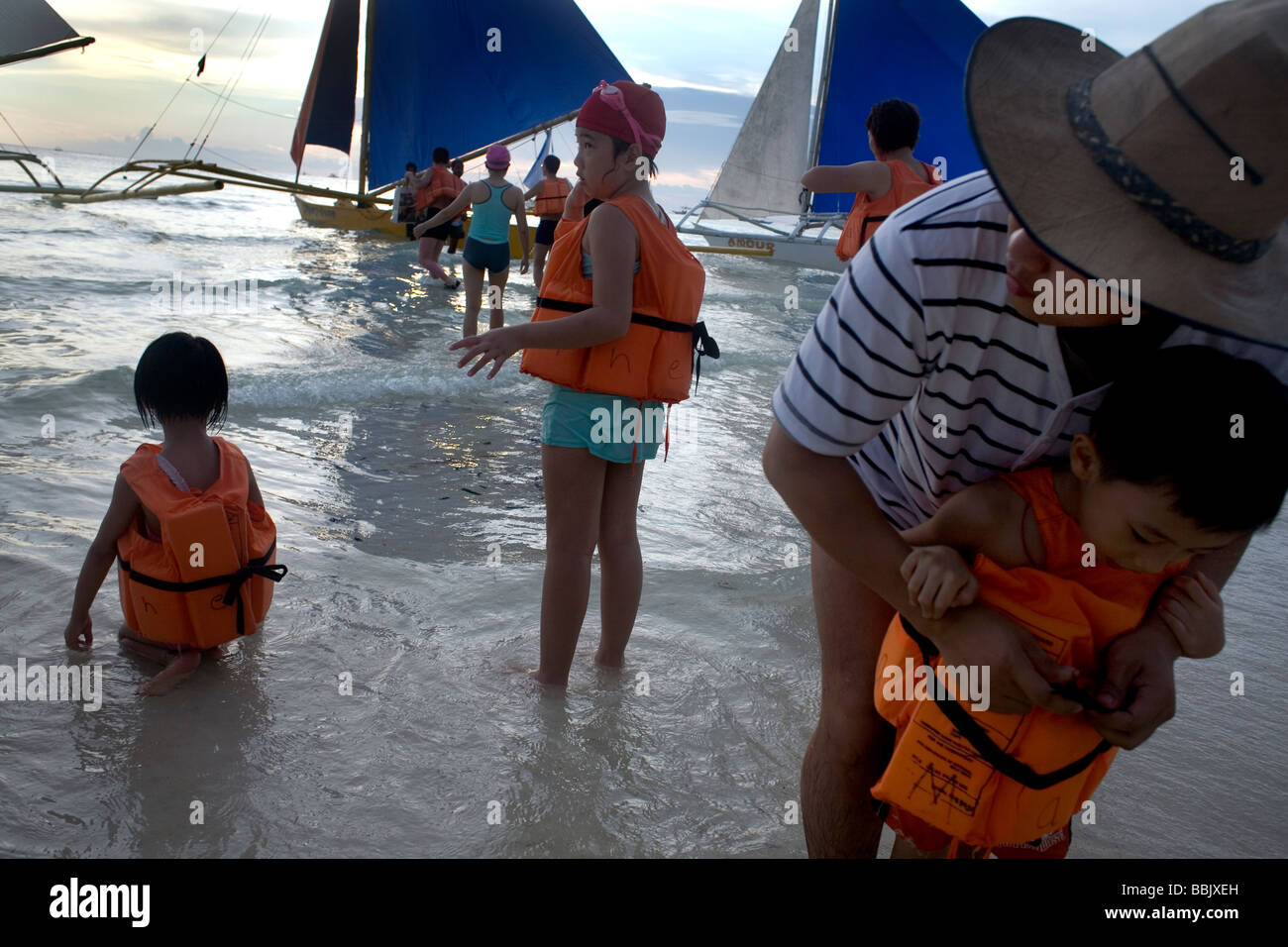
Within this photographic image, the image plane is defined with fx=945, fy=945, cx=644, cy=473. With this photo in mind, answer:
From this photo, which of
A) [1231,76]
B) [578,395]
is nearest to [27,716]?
[578,395]

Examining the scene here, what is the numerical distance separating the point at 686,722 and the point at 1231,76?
235 cm

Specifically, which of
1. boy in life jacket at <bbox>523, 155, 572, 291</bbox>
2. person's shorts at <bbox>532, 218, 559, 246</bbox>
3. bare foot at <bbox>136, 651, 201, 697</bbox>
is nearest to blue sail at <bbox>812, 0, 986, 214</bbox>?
boy in life jacket at <bbox>523, 155, 572, 291</bbox>

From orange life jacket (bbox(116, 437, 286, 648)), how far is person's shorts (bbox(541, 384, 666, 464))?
1.01m

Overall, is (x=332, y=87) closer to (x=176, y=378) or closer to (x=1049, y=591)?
(x=176, y=378)

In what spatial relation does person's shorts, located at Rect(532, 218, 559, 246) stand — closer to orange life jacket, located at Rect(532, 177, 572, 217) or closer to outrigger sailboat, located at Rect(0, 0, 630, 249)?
orange life jacket, located at Rect(532, 177, 572, 217)

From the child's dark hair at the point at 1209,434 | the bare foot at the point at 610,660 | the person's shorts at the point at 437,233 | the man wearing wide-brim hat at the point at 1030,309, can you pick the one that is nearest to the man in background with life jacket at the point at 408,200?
the person's shorts at the point at 437,233

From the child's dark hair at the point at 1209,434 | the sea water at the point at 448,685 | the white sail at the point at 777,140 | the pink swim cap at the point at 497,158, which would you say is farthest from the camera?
the white sail at the point at 777,140

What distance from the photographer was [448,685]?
3074 millimetres

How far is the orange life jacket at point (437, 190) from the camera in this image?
16.9 meters

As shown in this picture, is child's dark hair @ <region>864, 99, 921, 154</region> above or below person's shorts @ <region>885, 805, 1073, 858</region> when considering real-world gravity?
above

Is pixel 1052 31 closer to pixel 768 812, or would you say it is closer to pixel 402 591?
pixel 768 812

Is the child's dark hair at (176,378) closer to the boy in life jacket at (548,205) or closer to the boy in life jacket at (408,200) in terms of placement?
the boy in life jacket at (548,205)

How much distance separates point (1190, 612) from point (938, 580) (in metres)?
0.44

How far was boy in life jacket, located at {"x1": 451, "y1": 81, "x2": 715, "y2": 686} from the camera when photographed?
272cm
